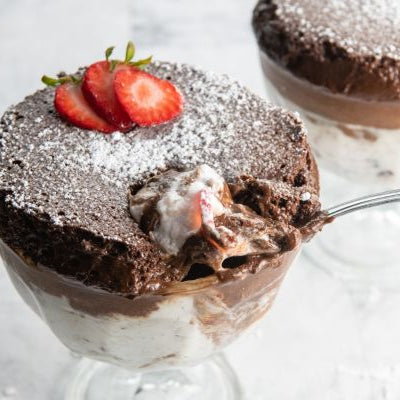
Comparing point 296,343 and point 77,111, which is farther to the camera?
point 296,343

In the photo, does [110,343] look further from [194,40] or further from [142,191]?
[194,40]

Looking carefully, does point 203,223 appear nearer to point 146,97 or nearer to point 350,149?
point 146,97

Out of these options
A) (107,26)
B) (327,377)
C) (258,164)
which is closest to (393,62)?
(258,164)

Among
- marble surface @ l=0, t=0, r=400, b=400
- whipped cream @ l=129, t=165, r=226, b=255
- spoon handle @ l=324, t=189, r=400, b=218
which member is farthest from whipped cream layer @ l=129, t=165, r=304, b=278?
marble surface @ l=0, t=0, r=400, b=400

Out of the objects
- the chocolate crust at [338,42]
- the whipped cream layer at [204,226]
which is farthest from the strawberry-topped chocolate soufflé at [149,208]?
the chocolate crust at [338,42]

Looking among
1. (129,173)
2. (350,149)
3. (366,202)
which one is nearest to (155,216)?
(129,173)

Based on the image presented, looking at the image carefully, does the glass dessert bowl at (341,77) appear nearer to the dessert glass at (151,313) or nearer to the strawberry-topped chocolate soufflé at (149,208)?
the strawberry-topped chocolate soufflé at (149,208)
